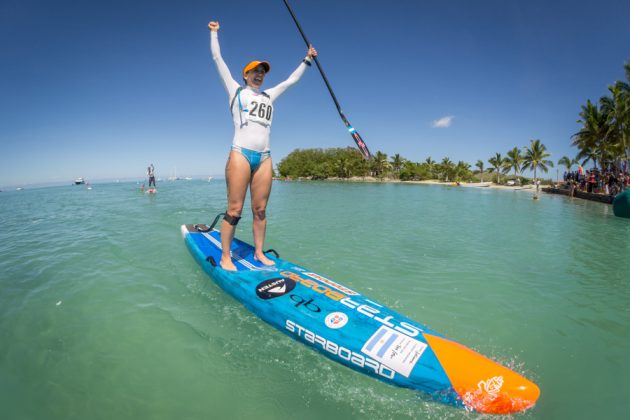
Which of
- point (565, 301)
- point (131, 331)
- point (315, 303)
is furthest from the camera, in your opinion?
point (565, 301)

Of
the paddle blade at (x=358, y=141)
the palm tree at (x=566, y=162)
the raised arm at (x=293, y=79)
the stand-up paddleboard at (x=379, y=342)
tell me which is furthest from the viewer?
the palm tree at (x=566, y=162)

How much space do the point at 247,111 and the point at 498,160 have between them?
259ft

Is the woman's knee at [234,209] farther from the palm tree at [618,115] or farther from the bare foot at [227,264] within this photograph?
the palm tree at [618,115]

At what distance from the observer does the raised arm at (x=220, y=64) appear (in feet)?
12.0

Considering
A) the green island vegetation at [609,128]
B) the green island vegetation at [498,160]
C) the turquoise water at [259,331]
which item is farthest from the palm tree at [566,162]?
the turquoise water at [259,331]

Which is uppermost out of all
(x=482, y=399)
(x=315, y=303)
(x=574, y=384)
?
(x=315, y=303)

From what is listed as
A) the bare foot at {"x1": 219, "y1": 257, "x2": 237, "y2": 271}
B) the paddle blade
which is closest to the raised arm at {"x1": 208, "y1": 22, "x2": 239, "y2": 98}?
the bare foot at {"x1": 219, "y1": 257, "x2": 237, "y2": 271}

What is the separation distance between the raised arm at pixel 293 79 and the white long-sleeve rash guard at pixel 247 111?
0.34 ft

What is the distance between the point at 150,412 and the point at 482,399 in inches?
102

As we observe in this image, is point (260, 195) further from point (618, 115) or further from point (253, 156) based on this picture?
point (618, 115)

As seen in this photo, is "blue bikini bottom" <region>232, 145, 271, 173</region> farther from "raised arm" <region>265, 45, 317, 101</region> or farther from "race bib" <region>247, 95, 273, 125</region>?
"raised arm" <region>265, 45, 317, 101</region>

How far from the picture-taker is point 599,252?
7250 millimetres

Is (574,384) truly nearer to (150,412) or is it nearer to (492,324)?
(492,324)

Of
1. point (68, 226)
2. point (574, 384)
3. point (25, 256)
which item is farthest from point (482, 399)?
point (68, 226)
